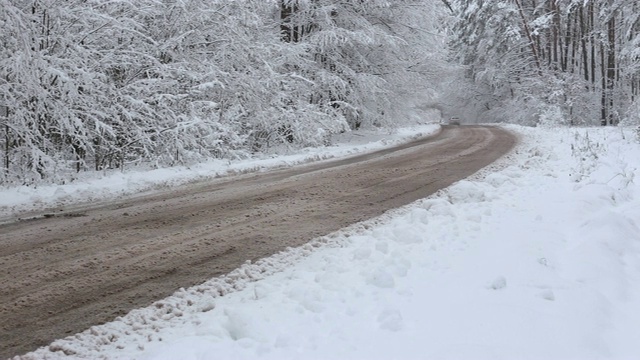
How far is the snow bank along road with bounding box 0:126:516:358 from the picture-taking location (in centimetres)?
316

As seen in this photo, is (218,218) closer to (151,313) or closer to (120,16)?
(151,313)

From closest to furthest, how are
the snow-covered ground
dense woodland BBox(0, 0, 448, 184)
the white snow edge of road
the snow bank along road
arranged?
the snow-covered ground → the snow bank along road → the white snow edge of road → dense woodland BBox(0, 0, 448, 184)

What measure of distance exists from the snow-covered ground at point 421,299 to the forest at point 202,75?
545 cm

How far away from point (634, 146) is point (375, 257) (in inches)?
441

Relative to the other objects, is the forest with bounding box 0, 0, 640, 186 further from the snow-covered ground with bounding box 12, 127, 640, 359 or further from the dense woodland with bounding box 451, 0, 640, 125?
the snow-covered ground with bounding box 12, 127, 640, 359

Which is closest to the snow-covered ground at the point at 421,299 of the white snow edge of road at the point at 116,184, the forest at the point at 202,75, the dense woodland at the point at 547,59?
the white snow edge of road at the point at 116,184

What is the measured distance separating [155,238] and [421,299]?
276 cm

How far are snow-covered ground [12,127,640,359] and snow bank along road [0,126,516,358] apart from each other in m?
0.27

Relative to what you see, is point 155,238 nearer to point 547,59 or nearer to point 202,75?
point 202,75

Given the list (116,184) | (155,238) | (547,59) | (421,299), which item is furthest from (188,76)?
(547,59)

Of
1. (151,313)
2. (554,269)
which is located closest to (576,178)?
(554,269)

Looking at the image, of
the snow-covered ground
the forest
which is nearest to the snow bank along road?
the snow-covered ground

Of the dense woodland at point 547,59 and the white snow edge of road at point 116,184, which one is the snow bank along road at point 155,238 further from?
the dense woodland at point 547,59

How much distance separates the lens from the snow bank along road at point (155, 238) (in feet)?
10.4
